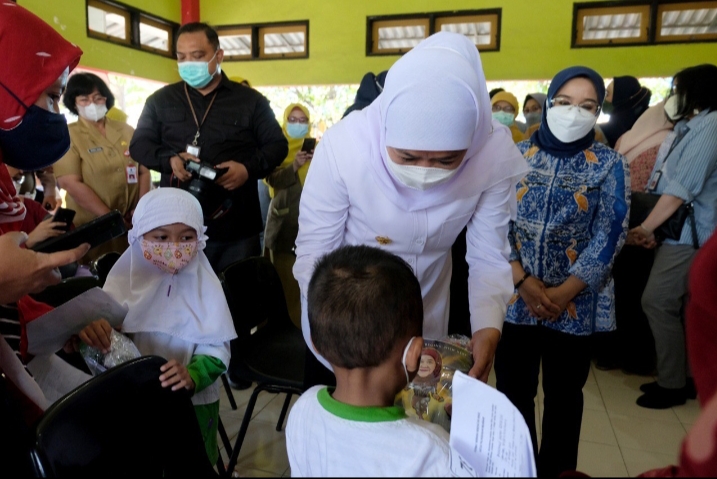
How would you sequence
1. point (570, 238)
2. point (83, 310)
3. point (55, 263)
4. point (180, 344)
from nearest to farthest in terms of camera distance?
1. point (55, 263)
2. point (83, 310)
3. point (180, 344)
4. point (570, 238)

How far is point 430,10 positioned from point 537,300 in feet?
16.3

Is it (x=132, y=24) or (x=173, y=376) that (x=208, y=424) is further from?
(x=132, y=24)

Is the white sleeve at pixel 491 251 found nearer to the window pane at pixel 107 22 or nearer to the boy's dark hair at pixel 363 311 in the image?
the boy's dark hair at pixel 363 311

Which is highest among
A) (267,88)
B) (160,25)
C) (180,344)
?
(160,25)

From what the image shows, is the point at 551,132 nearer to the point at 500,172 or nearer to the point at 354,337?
the point at 500,172

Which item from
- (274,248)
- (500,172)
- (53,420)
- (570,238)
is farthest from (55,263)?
(274,248)

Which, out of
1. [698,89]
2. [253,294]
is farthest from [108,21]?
[698,89]

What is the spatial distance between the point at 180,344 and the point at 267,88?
5.40 m

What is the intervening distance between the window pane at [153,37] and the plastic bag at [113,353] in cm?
524

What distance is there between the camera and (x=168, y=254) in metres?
1.60

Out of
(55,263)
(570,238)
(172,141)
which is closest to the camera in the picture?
(55,263)

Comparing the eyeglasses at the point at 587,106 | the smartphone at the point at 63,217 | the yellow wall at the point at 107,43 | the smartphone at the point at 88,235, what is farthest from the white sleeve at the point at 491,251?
the yellow wall at the point at 107,43

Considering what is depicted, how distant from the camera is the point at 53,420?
92 centimetres

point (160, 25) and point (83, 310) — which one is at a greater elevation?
point (160, 25)
